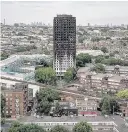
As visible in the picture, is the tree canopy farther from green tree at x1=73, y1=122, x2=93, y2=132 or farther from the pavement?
the pavement

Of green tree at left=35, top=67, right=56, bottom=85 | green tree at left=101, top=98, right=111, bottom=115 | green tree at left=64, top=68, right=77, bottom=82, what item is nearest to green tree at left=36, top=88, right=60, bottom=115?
green tree at left=101, top=98, right=111, bottom=115

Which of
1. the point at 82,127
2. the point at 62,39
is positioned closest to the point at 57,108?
the point at 82,127

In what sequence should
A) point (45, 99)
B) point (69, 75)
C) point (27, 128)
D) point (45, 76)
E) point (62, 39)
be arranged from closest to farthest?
point (27, 128), point (45, 99), point (45, 76), point (69, 75), point (62, 39)

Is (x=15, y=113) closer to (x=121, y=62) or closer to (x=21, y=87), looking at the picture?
(x=21, y=87)

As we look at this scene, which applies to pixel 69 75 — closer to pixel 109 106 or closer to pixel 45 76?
pixel 45 76

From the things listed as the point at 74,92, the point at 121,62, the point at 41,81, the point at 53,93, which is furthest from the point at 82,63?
the point at 53,93
